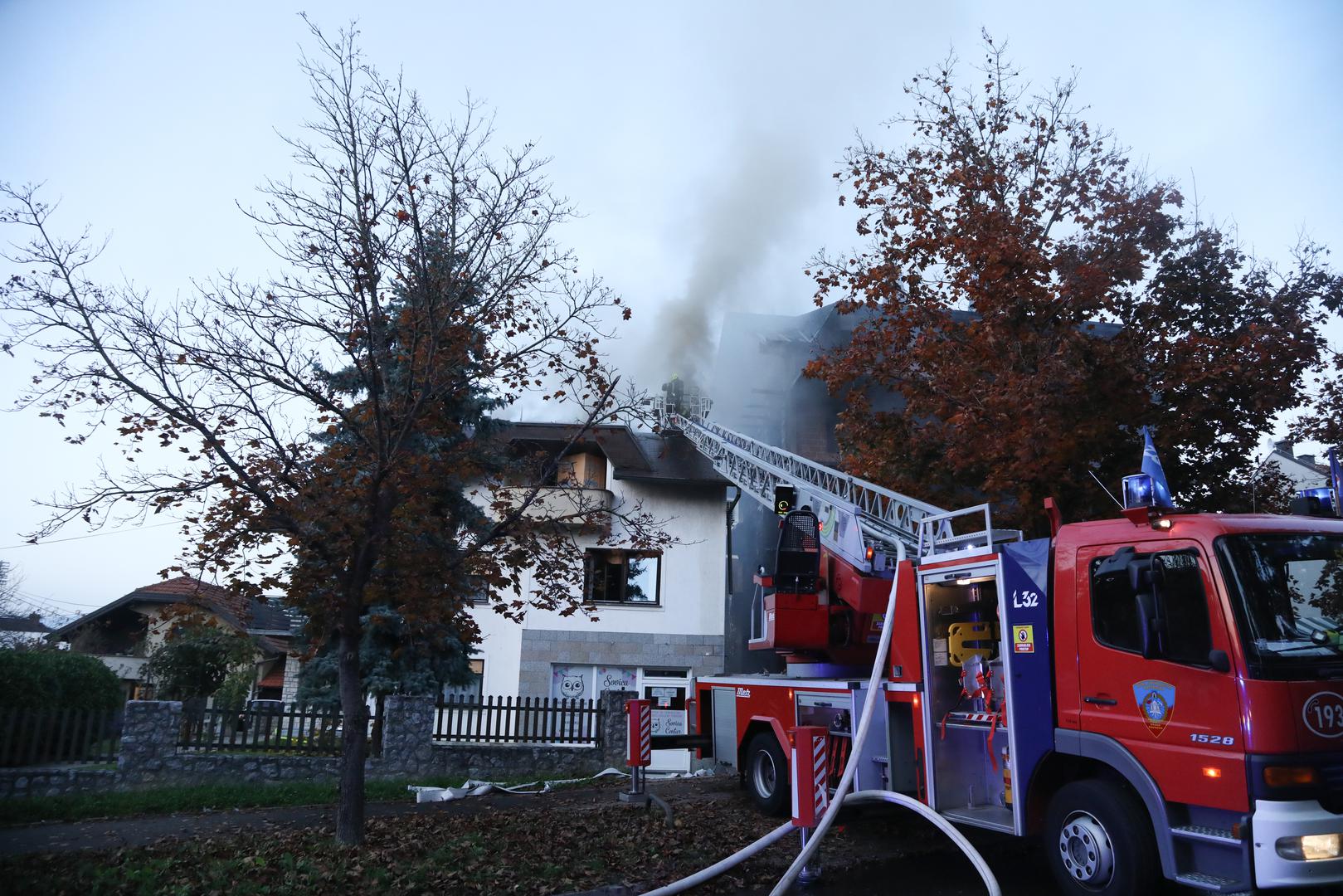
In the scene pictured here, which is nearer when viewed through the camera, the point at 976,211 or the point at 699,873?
the point at 699,873

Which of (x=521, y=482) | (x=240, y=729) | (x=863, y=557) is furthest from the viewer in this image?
(x=240, y=729)

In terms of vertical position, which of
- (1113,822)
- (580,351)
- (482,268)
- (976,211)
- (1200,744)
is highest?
(976,211)

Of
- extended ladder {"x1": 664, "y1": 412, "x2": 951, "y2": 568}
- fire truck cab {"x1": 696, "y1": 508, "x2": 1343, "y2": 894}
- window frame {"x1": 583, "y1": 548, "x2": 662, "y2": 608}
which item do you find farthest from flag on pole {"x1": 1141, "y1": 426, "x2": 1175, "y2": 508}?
window frame {"x1": 583, "y1": 548, "x2": 662, "y2": 608}

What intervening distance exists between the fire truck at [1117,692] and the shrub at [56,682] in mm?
11995

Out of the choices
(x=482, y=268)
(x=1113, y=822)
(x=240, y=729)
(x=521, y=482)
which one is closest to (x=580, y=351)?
(x=482, y=268)

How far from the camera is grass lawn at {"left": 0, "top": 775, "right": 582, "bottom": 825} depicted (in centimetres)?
1012

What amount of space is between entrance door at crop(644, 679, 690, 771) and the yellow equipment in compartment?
469 cm

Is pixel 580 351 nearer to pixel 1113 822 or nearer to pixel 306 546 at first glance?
pixel 306 546

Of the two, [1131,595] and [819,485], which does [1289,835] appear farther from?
[819,485]

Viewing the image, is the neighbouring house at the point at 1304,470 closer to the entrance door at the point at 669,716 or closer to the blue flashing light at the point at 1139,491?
the entrance door at the point at 669,716

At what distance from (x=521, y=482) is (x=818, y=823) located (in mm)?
4968

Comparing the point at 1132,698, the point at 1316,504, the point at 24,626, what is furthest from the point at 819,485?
the point at 24,626

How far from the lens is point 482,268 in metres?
→ 8.72

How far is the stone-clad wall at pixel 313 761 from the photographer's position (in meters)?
11.3
